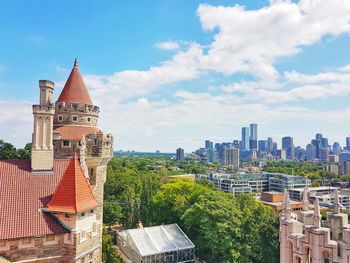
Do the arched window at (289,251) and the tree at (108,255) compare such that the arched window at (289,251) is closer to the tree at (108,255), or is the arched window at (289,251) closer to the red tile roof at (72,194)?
the red tile roof at (72,194)

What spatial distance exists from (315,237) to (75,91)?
68.3 ft

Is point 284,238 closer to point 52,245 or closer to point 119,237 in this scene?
point 52,245

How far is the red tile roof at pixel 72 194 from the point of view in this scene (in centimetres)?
1670

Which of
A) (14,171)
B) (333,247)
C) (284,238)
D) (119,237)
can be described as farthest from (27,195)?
(119,237)

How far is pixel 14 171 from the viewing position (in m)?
17.8

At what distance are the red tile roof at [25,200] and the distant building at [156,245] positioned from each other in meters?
18.5

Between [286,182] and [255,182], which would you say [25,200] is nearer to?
[286,182]

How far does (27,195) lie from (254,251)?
24.4 metres

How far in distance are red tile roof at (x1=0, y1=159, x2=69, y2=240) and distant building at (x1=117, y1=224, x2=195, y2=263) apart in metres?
18.5

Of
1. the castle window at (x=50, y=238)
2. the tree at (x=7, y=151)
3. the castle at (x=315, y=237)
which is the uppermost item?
the tree at (x=7, y=151)

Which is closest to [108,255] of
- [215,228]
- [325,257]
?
[215,228]

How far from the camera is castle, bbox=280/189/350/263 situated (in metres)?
11.6

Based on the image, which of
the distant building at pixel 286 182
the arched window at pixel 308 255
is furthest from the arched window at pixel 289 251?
the distant building at pixel 286 182

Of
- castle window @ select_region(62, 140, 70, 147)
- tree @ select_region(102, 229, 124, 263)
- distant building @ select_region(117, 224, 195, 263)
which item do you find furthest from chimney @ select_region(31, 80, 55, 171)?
distant building @ select_region(117, 224, 195, 263)
